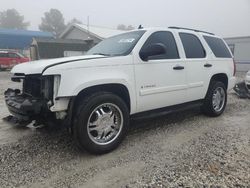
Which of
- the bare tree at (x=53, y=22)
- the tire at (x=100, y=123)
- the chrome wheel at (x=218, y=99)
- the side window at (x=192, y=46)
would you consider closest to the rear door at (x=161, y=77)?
the side window at (x=192, y=46)

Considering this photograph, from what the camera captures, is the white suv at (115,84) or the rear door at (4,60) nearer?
the white suv at (115,84)

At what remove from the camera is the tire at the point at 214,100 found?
233 inches

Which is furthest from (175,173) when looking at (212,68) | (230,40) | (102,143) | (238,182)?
(230,40)

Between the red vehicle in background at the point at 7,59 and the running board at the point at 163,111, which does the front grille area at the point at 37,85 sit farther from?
the red vehicle in background at the point at 7,59

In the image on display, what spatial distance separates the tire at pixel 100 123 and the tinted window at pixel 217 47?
9.56ft

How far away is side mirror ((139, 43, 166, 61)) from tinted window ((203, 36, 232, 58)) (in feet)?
6.90

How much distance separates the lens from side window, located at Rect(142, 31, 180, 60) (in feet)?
15.6

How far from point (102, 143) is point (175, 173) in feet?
3.82

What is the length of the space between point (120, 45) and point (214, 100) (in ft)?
8.74

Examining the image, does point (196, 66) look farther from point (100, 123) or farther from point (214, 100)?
point (100, 123)

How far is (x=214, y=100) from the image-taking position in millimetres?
6102

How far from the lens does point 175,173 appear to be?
3424 millimetres

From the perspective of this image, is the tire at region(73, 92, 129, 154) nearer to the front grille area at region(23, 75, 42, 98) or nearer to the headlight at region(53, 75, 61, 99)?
the headlight at region(53, 75, 61, 99)

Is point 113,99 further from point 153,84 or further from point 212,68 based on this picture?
point 212,68
